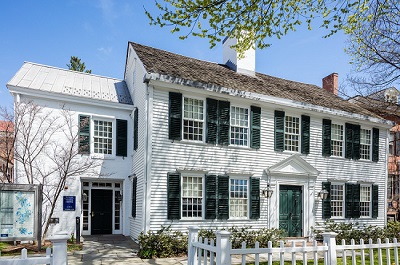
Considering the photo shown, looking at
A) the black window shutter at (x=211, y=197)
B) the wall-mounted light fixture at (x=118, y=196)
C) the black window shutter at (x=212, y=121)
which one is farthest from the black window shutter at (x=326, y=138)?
the wall-mounted light fixture at (x=118, y=196)

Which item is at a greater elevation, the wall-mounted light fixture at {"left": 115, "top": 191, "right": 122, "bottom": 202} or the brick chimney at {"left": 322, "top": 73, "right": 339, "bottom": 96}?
the brick chimney at {"left": 322, "top": 73, "right": 339, "bottom": 96}

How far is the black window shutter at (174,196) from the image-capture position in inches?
434

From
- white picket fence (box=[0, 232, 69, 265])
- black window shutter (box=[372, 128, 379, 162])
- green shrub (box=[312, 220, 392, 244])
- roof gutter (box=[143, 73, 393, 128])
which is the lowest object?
green shrub (box=[312, 220, 392, 244])

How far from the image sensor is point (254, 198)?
12625 mm

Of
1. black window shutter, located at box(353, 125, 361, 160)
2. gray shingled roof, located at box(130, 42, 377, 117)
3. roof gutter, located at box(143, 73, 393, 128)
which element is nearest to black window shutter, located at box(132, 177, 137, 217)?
roof gutter, located at box(143, 73, 393, 128)

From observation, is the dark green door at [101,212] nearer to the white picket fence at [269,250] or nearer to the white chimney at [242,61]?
the white picket fence at [269,250]

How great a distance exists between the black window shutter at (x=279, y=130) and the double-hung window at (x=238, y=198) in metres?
2.26

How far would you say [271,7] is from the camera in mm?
7266

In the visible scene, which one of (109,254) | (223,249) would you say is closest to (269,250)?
(223,249)

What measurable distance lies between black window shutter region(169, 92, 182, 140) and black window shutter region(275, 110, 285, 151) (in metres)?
4.52

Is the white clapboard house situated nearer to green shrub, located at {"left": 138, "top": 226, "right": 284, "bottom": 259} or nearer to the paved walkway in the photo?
green shrub, located at {"left": 138, "top": 226, "right": 284, "bottom": 259}

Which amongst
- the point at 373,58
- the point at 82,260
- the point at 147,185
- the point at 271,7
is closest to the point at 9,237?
the point at 82,260

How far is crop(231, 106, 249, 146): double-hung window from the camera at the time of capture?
12719mm

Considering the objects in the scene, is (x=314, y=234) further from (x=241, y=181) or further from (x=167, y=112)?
(x=167, y=112)
